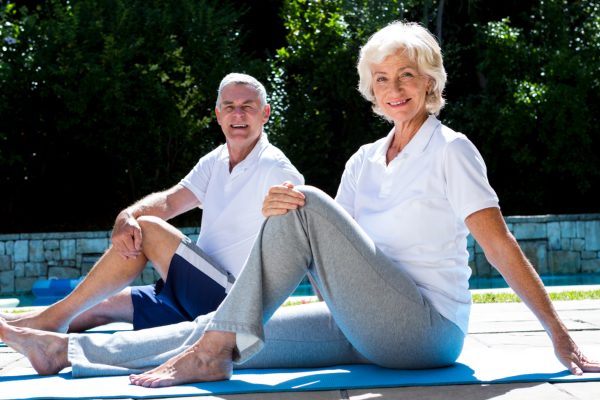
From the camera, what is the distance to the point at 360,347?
290 cm

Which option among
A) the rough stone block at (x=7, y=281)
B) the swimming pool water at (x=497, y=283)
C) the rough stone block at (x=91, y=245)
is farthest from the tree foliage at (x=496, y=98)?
the rough stone block at (x=7, y=281)

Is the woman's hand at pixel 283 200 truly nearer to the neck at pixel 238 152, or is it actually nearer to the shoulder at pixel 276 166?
the shoulder at pixel 276 166

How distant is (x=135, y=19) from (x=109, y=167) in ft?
5.96

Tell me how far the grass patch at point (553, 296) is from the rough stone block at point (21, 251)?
546 centimetres

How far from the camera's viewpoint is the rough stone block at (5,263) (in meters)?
9.82

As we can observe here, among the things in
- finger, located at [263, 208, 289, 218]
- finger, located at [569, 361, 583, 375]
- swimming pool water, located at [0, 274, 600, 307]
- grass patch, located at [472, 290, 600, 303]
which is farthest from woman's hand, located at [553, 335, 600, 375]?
swimming pool water, located at [0, 274, 600, 307]

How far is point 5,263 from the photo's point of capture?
9.83 meters

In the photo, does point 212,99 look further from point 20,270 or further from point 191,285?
point 191,285

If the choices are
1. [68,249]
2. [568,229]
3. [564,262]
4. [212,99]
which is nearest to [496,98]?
[568,229]

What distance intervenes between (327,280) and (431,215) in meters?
0.41

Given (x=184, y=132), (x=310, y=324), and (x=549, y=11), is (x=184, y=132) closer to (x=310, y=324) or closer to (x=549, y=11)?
(x=549, y=11)

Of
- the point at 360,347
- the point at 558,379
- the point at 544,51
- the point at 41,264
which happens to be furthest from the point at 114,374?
the point at 544,51

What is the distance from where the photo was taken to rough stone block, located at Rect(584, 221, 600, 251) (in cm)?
1045

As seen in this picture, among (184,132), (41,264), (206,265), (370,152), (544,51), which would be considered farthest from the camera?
(544,51)
